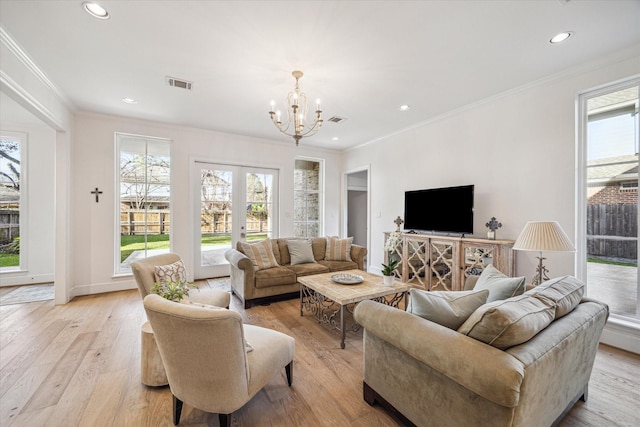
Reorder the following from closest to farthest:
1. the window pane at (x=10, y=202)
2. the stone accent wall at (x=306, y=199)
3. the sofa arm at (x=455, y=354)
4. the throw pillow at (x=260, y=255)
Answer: the sofa arm at (x=455, y=354), the throw pillow at (x=260, y=255), the window pane at (x=10, y=202), the stone accent wall at (x=306, y=199)

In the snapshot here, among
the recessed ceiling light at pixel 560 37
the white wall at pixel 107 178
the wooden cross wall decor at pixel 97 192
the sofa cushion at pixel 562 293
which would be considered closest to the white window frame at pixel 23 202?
the white wall at pixel 107 178

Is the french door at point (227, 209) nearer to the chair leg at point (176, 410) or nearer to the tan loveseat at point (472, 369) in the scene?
the chair leg at point (176, 410)

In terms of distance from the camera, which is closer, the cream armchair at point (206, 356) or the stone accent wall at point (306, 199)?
the cream armchair at point (206, 356)

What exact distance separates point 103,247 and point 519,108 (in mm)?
6126

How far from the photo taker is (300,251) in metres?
4.10

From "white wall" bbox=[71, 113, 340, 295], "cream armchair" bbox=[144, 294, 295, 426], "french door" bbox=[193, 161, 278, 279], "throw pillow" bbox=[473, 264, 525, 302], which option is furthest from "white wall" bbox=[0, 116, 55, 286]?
"throw pillow" bbox=[473, 264, 525, 302]

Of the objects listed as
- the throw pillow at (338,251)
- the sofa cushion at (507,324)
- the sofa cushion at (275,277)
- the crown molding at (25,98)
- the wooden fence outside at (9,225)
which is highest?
the crown molding at (25,98)

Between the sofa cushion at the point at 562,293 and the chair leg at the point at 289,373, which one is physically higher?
the sofa cushion at the point at 562,293

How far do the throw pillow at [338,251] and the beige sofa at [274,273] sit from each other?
0.30 ft

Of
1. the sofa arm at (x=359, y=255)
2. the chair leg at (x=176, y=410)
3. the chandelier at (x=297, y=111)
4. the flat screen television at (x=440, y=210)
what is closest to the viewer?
the chair leg at (x=176, y=410)

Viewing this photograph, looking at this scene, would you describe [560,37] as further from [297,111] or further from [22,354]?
[22,354]

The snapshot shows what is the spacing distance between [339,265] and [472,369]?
3.11 m

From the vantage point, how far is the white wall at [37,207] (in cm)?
446

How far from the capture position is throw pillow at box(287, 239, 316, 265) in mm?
4043
